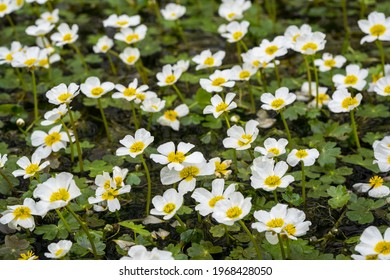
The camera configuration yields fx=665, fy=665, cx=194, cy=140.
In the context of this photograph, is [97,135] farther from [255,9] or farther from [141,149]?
[255,9]

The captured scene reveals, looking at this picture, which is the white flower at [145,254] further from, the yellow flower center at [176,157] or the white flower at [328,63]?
the white flower at [328,63]

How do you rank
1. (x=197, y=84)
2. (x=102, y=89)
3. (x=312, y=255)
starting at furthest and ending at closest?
(x=197, y=84) < (x=102, y=89) < (x=312, y=255)

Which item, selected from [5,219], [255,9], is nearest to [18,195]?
[5,219]

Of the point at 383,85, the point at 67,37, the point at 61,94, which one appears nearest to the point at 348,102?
the point at 383,85

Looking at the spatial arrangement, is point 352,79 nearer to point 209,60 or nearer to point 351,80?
point 351,80

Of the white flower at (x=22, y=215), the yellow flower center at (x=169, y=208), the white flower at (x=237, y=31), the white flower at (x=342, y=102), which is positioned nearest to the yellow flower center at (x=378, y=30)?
the white flower at (x=342, y=102)

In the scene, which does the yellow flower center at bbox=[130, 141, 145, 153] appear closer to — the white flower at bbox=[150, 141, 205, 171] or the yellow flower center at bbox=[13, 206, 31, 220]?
the white flower at bbox=[150, 141, 205, 171]

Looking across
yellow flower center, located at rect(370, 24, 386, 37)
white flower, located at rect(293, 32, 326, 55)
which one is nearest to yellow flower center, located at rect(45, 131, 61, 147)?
white flower, located at rect(293, 32, 326, 55)
